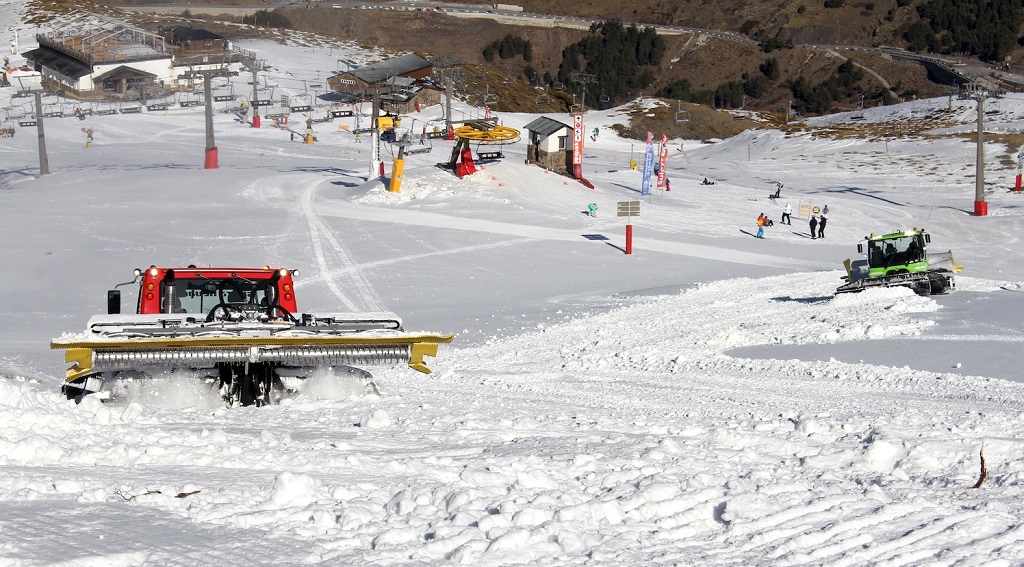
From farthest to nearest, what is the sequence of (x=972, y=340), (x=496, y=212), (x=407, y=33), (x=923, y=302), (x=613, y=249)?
(x=407, y=33)
(x=496, y=212)
(x=613, y=249)
(x=923, y=302)
(x=972, y=340)

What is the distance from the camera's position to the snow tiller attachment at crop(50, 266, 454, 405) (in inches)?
418

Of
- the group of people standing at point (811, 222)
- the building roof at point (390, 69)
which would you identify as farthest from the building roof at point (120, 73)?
the group of people standing at point (811, 222)

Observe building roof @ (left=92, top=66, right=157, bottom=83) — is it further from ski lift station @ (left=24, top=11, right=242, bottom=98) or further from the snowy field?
the snowy field

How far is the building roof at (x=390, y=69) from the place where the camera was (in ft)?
230

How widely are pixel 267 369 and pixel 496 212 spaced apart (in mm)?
31297

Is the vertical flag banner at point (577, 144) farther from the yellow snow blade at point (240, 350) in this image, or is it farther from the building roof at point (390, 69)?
the yellow snow blade at point (240, 350)

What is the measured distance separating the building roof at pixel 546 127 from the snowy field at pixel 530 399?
804 cm

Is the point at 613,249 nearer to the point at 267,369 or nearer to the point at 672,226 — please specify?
the point at 672,226

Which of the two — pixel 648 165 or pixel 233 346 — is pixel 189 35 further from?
pixel 233 346

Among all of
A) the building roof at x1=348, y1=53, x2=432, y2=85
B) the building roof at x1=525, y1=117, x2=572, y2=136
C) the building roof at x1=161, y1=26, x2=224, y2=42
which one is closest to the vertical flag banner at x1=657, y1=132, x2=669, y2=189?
the building roof at x1=525, y1=117, x2=572, y2=136

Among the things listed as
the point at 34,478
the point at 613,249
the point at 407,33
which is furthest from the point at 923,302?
the point at 407,33

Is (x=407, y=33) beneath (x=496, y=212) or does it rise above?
above

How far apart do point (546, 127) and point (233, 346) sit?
4772 centimetres

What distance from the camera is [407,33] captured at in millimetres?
152000
